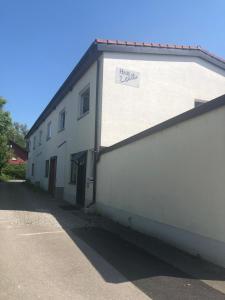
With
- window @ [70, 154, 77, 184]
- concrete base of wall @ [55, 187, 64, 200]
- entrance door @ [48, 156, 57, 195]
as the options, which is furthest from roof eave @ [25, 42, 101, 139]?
concrete base of wall @ [55, 187, 64, 200]

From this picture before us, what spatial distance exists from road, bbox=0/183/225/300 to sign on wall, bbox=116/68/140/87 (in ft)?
20.8

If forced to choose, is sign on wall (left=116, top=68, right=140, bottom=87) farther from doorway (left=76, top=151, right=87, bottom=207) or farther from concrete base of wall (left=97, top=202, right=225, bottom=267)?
concrete base of wall (left=97, top=202, right=225, bottom=267)

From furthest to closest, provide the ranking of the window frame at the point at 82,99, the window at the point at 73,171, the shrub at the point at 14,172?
the shrub at the point at 14,172 < the window at the point at 73,171 < the window frame at the point at 82,99

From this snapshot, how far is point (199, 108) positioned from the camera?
674 cm

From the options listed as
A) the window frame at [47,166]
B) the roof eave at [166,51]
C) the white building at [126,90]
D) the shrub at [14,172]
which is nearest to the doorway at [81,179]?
the white building at [126,90]

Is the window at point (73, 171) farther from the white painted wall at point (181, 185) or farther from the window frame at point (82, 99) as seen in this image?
the white painted wall at point (181, 185)

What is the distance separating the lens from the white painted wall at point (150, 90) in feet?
43.5

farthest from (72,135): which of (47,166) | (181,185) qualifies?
(181,185)

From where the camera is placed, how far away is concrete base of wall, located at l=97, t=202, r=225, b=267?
6.00 metres

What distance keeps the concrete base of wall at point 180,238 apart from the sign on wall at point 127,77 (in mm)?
5246

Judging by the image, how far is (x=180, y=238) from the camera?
7121mm

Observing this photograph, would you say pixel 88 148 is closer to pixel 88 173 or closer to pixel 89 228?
pixel 88 173

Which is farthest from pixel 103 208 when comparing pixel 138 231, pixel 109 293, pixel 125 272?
pixel 109 293

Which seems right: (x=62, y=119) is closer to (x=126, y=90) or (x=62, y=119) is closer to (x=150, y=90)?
(x=126, y=90)
